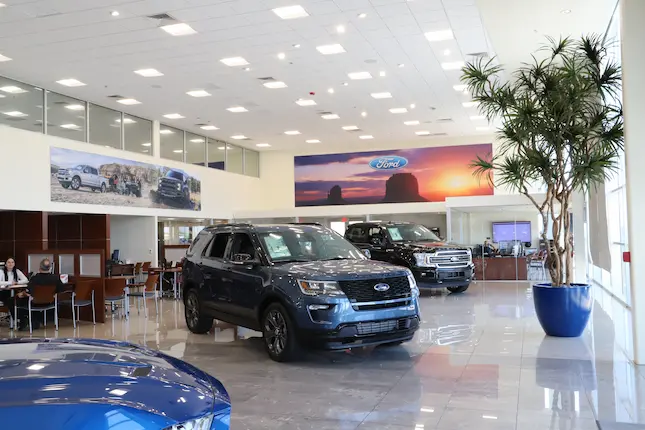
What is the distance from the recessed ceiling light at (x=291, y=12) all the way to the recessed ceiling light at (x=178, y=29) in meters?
1.92

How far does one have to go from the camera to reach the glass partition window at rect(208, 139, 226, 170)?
937 inches

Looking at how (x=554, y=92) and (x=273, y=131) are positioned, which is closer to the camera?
(x=554, y=92)

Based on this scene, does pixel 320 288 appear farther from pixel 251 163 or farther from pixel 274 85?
pixel 251 163

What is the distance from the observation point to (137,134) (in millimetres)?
19328

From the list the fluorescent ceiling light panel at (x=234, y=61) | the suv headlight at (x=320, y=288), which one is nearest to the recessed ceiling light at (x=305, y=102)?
the fluorescent ceiling light panel at (x=234, y=61)

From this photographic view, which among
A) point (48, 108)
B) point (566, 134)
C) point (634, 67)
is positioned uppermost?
point (48, 108)

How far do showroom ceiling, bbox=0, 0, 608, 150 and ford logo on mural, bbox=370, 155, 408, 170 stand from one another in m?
4.85

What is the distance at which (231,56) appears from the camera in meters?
13.2

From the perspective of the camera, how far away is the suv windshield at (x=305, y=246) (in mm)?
7504

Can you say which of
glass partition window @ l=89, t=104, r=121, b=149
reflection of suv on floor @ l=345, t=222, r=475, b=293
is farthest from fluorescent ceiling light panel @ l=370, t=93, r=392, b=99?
glass partition window @ l=89, t=104, r=121, b=149

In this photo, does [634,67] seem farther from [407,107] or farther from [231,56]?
[407,107]

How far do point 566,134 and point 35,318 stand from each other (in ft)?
31.6

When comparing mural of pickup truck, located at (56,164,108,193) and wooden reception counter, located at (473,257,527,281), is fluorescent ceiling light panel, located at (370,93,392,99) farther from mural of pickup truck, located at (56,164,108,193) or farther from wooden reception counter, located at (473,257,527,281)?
mural of pickup truck, located at (56,164,108,193)

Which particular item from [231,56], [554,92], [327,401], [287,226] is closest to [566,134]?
[554,92]
